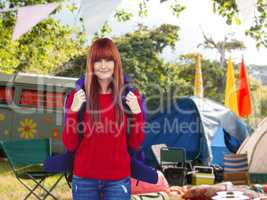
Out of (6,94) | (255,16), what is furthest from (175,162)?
(6,94)

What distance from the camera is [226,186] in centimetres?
461

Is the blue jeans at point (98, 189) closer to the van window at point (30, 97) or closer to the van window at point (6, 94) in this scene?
the van window at point (30, 97)

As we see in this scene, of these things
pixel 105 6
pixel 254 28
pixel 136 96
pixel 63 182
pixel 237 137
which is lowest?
pixel 63 182

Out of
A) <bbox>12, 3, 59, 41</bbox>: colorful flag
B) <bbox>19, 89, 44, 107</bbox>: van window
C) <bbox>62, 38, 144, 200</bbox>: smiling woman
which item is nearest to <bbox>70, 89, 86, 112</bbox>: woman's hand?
<bbox>62, 38, 144, 200</bbox>: smiling woman

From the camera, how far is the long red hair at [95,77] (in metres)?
2.45

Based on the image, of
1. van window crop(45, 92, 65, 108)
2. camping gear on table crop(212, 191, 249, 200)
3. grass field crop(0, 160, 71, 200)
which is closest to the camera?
camping gear on table crop(212, 191, 249, 200)

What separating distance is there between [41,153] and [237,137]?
472 centimetres

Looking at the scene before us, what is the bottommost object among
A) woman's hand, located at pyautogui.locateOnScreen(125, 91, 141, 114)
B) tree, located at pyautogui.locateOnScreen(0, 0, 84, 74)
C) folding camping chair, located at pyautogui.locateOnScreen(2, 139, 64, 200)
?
folding camping chair, located at pyautogui.locateOnScreen(2, 139, 64, 200)

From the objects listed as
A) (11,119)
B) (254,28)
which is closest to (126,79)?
(254,28)

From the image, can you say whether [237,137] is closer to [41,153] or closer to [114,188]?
[41,153]

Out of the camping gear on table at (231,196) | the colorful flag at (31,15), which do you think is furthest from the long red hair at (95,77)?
the camping gear on table at (231,196)

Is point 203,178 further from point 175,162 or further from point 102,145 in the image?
point 102,145

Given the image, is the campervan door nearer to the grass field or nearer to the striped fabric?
the grass field

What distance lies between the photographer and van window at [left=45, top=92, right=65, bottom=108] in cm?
1066
